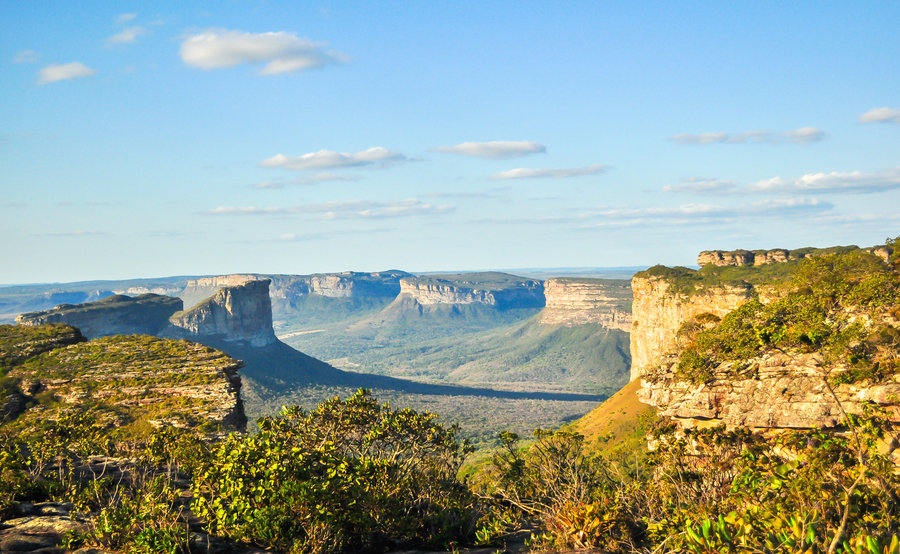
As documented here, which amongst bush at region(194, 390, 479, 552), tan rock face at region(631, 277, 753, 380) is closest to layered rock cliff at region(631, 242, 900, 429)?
bush at region(194, 390, 479, 552)

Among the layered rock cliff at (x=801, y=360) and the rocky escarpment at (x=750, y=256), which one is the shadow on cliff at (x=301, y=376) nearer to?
the rocky escarpment at (x=750, y=256)

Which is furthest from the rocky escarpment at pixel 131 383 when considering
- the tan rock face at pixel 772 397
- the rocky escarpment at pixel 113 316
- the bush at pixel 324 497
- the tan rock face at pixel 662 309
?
the rocky escarpment at pixel 113 316

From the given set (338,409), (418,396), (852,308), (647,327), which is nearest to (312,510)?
(338,409)

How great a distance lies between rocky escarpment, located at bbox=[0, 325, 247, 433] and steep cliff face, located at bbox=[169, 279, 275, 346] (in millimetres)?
94081

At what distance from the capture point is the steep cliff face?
175 metres

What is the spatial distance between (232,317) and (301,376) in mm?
29736

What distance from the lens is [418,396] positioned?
582ft

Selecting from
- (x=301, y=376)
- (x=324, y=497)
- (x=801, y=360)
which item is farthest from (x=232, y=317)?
(x=324, y=497)

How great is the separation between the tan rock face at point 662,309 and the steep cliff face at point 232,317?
391 feet

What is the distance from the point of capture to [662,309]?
99.9 meters

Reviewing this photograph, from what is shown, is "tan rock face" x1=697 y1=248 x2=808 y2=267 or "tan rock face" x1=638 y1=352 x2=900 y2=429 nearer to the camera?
"tan rock face" x1=638 y1=352 x2=900 y2=429

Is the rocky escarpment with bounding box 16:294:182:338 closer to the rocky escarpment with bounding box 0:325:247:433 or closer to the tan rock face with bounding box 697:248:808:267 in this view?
the rocky escarpment with bounding box 0:325:247:433

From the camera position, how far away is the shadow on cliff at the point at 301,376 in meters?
164

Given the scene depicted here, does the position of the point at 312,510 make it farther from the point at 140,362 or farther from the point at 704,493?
the point at 140,362
